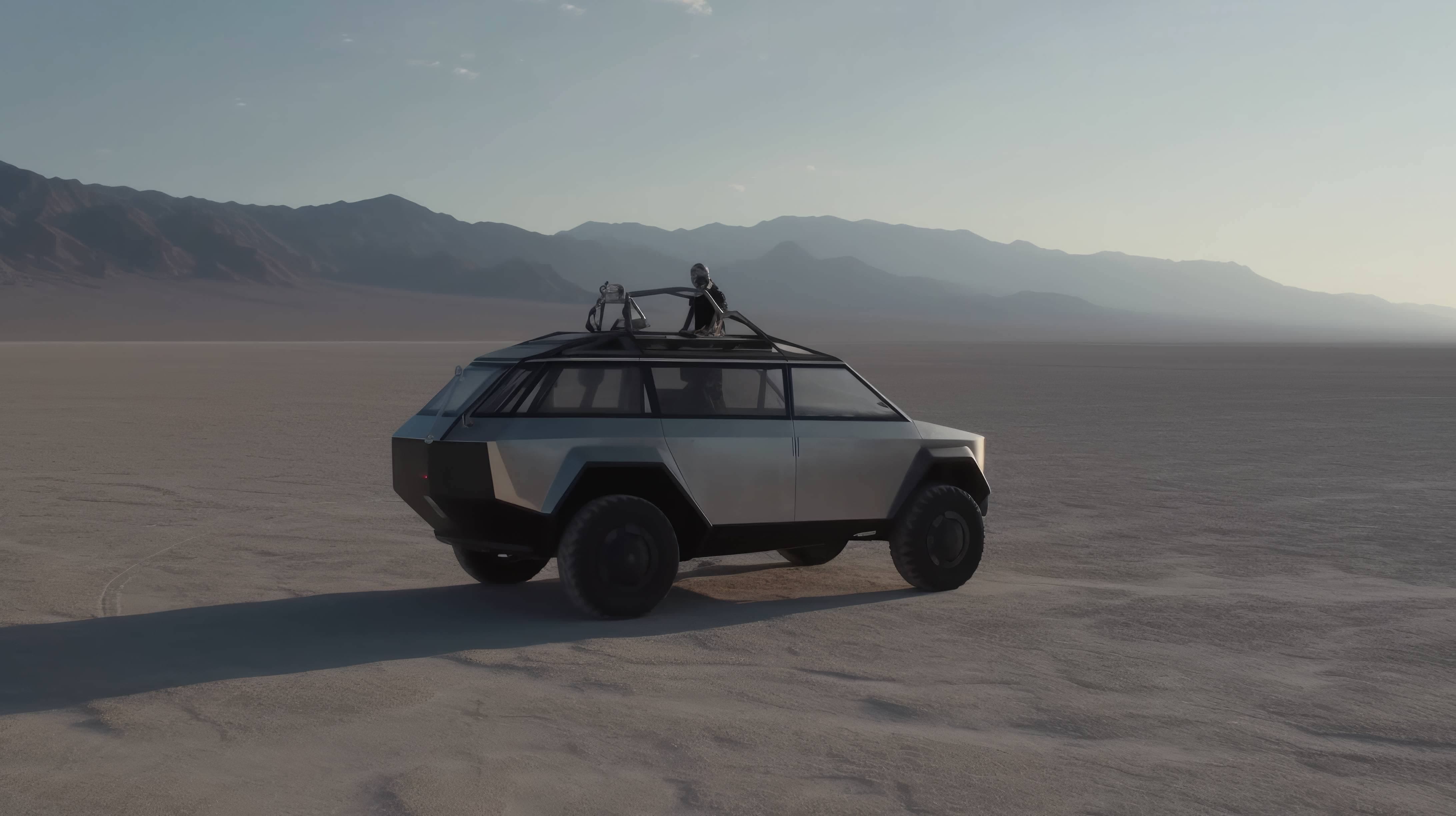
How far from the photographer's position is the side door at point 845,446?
26.2ft

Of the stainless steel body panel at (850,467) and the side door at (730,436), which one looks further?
the stainless steel body panel at (850,467)

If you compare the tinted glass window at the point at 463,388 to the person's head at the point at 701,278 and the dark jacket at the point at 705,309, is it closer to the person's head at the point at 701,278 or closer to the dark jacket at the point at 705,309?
the dark jacket at the point at 705,309

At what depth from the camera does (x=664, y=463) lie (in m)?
7.50

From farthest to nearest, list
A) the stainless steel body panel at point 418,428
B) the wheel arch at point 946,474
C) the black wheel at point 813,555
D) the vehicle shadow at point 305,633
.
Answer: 1. the black wheel at point 813,555
2. the wheel arch at point 946,474
3. the stainless steel body panel at point 418,428
4. the vehicle shadow at point 305,633

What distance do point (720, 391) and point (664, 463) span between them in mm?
721

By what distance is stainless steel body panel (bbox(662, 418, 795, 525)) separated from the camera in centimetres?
766

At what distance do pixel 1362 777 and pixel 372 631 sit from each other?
16.2 ft

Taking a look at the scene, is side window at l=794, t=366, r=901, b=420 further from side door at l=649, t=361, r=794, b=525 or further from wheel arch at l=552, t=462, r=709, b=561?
wheel arch at l=552, t=462, r=709, b=561

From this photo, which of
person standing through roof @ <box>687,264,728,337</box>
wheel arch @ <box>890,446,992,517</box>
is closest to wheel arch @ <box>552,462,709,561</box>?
person standing through roof @ <box>687,264,728,337</box>

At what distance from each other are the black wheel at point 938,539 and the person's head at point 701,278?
78.2 inches

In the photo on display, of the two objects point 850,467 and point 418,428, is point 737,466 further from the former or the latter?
point 418,428

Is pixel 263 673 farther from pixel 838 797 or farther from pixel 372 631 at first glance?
pixel 838 797

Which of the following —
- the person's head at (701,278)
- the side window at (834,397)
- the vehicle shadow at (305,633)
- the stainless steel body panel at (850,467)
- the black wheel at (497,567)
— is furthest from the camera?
the person's head at (701,278)

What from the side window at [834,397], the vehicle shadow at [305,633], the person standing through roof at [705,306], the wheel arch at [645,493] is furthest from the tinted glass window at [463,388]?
the side window at [834,397]
